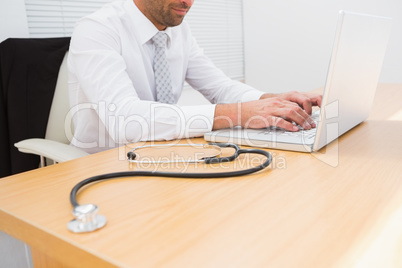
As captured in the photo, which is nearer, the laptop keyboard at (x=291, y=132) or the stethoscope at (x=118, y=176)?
the stethoscope at (x=118, y=176)

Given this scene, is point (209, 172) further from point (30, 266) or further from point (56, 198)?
point (30, 266)

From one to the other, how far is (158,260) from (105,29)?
0.90 m

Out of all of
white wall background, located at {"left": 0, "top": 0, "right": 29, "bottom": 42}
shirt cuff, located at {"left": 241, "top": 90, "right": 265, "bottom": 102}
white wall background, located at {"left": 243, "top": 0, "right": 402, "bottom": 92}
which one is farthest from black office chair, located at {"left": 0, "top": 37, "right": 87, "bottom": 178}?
white wall background, located at {"left": 243, "top": 0, "right": 402, "bottom": 92}

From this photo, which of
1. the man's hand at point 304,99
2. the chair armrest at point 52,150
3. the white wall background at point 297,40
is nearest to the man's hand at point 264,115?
the man's hand at point 304,99

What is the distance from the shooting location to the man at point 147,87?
2.76 ft

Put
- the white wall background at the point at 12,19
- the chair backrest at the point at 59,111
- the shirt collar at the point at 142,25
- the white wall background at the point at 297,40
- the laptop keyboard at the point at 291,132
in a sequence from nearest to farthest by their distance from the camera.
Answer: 1. the laptop keyboard at the point at 291,132
2. the shirt collar at the point at 142,25
3. the chair backrest at the point at 59,111
4. the white wall background at the point at 12,19
5. the white wall background at the point at 297,40

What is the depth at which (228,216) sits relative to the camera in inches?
16.9

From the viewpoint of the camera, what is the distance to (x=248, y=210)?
0.45 meters

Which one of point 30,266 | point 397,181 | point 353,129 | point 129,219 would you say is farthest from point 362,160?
point 30,266

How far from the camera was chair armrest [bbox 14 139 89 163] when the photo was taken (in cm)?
83

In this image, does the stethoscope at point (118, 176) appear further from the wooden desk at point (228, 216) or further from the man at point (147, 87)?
the man at point (147, 87)

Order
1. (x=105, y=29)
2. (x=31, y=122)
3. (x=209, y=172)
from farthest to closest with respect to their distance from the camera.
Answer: (x=31, y=122) < (x=105, y=29) < (x=209, y=172)

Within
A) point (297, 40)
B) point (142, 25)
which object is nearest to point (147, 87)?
point (142, 25)

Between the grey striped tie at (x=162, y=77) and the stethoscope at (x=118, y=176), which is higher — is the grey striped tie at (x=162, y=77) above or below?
above
